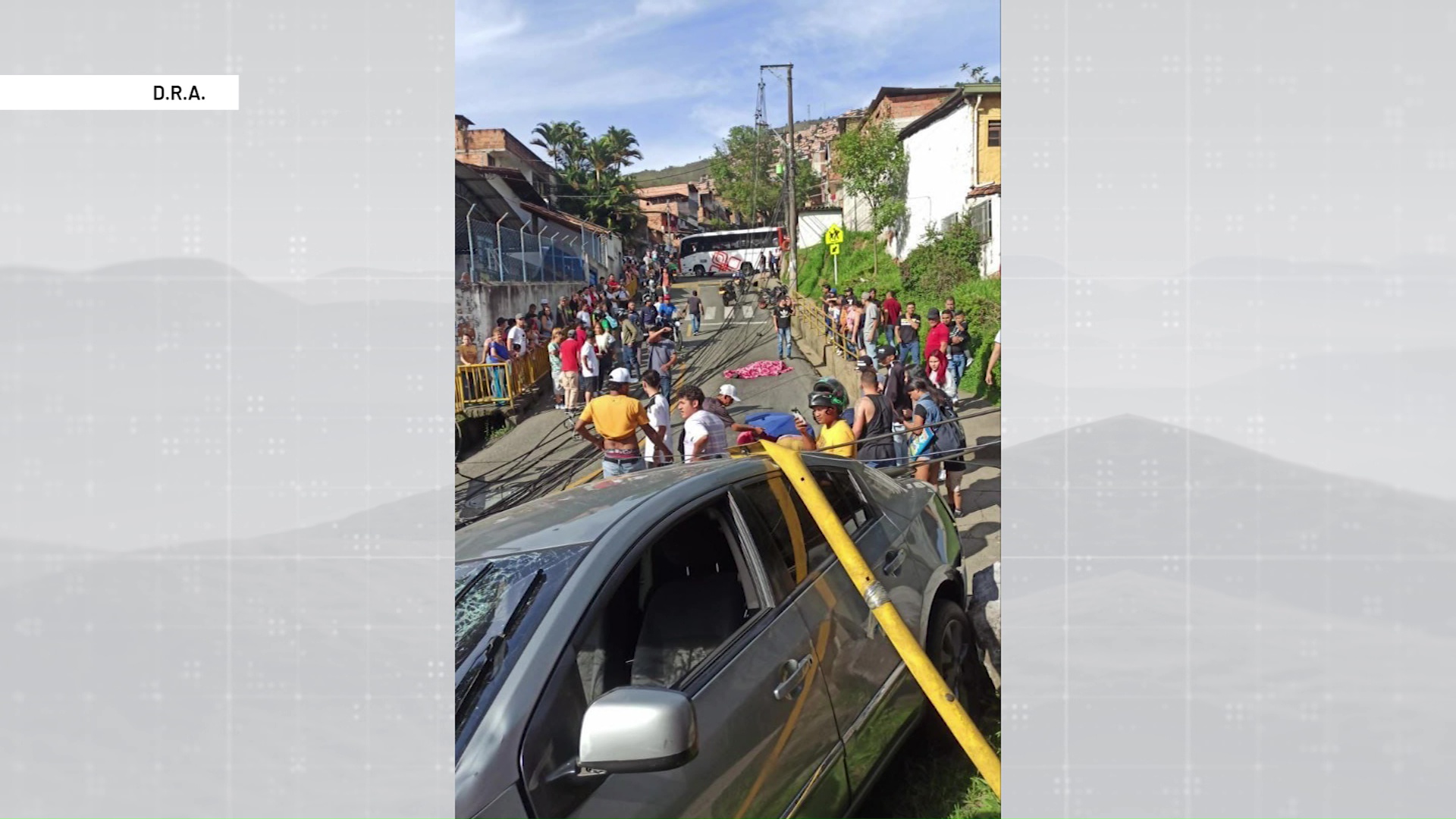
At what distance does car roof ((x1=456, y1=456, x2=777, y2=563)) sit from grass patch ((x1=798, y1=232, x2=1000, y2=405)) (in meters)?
1.55

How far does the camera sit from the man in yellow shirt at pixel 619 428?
283 inches

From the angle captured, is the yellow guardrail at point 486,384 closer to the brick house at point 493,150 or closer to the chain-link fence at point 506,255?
the chain-link fence at point 506,255

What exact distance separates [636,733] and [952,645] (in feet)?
7.74

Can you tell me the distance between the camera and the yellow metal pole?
108 inches

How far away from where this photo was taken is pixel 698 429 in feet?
22.9

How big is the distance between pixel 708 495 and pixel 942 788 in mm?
1526

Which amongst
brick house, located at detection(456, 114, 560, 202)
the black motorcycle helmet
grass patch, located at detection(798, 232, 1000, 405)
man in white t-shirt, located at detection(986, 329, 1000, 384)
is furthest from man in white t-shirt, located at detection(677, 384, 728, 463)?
brick house, located at detection(456, 114, 560, 202)

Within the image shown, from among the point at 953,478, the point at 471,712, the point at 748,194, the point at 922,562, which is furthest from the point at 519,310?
the point at 748,194

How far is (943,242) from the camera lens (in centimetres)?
2648

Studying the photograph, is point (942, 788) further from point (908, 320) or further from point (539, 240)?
point (539, 240)

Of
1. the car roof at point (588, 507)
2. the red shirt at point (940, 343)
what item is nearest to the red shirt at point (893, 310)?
the red shirt at point (940, 343)

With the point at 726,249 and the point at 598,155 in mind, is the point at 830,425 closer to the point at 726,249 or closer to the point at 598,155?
the point at 726,249

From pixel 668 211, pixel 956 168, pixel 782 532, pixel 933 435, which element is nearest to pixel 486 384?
pixel 933 435
